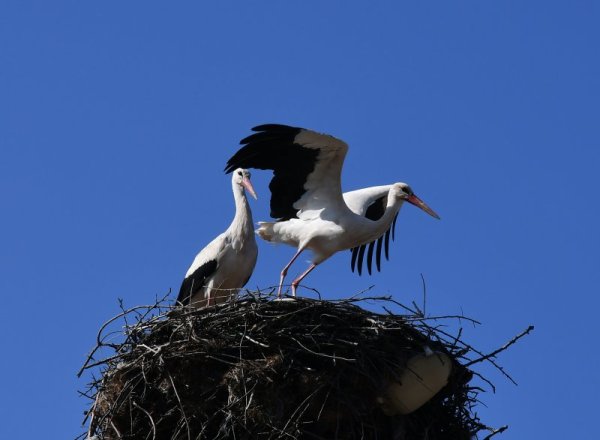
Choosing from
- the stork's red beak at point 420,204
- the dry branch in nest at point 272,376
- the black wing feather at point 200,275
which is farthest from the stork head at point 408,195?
A: the dry branch in nest at point 272,376

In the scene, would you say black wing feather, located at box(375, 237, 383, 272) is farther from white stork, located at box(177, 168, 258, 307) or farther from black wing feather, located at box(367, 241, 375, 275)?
white stork, located at box(177, 168, 258, 307)

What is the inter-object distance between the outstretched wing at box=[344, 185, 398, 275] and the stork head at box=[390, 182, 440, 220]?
0.51 meters

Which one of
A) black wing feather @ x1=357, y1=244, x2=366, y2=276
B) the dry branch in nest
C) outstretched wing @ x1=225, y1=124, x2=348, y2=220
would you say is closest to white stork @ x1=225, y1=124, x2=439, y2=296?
outstretched wing @ x1=225, y1=124, x2=348, y2=220

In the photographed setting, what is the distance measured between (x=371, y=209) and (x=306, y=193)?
157 cm

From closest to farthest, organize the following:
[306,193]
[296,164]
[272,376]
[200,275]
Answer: [272,376] → [200,275] → [296,164] → [306,193]

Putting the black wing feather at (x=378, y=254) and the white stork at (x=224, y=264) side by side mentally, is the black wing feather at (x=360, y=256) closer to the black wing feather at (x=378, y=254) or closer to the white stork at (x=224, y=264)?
the black wing feather at (x=378, y=254)

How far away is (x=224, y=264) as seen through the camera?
1157 centimetres

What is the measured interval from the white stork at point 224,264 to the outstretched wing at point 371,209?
1596 millimetres

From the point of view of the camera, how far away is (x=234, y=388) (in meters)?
8.61

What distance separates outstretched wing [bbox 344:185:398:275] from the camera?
42.8 feet

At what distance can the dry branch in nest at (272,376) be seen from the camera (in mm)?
8633

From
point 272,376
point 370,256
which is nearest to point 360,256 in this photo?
point 370,256

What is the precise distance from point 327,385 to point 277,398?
35cm

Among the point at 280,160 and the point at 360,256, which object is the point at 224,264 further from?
the point at 360,256
